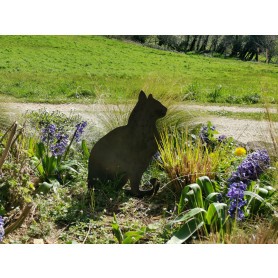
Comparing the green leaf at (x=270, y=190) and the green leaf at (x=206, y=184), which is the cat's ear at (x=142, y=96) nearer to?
the green leaf at (x=206, y=184)

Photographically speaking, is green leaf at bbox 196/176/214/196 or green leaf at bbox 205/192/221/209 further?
green leaf at bbox 196/176/214/196

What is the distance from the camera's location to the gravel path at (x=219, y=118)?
4948 mm

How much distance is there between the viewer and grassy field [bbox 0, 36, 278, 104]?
8578mm

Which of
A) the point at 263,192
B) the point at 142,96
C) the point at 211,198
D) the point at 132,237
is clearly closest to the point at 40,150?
the point at 142,96

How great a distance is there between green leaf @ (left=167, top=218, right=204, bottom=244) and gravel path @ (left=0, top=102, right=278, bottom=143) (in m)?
1.62

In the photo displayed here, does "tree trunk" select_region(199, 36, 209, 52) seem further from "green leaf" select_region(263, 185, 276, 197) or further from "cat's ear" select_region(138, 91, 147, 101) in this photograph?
"green leaf" select_region(263, 185, 276, 197)

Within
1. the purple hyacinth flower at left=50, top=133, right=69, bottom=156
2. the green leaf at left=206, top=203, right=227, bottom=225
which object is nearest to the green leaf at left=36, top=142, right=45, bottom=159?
the purple hyacinth flower at left=50, top=133, right=69, bottom=156

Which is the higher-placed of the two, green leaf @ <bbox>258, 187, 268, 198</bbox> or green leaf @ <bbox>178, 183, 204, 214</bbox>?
green leaf @ <bbox>258, 187, 268, 198</bbox>

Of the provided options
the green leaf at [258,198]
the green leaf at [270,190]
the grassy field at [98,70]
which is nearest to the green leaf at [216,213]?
the green leaf at [258,198]

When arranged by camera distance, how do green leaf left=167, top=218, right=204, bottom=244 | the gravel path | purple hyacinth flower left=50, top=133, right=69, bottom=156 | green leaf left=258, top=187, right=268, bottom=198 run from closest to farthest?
green leaf left=167, top=218, right=204, bottom=244 < green leaf left=258, top=187, right=268, bottom=198 < purple hyacinth flower left=50, top=133, right=69, bottom=156 < the gravel path

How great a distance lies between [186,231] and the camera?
3.08 meters

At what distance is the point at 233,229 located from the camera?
A: 10.0 ft

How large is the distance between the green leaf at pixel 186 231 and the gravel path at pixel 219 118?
1.62 m

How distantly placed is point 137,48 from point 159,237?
20.5ft
